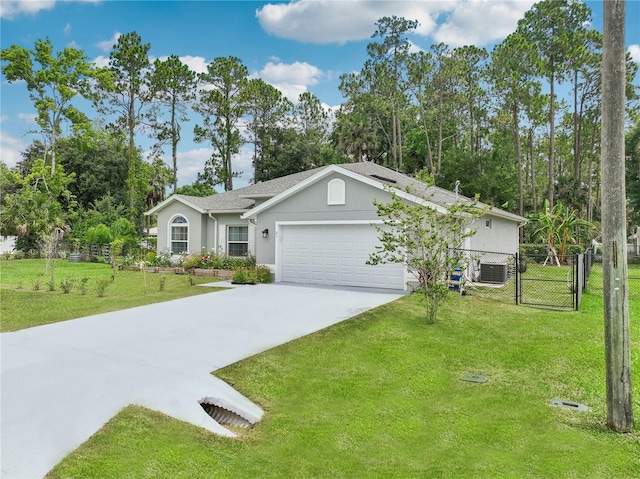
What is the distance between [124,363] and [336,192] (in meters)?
9.57

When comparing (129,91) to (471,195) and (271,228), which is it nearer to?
(271,228)

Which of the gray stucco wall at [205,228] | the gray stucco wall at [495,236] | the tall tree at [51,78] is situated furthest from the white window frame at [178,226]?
the tall tree at [51,78]

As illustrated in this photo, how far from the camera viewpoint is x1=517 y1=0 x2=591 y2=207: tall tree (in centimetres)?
2767

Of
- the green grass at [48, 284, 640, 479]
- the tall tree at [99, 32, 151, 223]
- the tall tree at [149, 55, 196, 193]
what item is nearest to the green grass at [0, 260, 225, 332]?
the green grass at [48, 284, 640, 479]

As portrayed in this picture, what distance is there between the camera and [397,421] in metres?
4.67

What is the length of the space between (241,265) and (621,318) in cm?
1432

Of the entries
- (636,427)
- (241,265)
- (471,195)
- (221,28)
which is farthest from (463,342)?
(471,195)

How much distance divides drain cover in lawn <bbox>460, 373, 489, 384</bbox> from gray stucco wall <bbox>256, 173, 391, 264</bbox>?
7.89 meters

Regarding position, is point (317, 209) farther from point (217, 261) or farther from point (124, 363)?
point (124, 363)

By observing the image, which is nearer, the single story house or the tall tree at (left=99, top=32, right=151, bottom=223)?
the single story house

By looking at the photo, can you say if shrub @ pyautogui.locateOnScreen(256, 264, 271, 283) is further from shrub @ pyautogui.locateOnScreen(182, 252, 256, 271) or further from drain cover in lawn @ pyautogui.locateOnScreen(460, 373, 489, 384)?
drain cover in lawn @ pyautogui.locateOnScreen(460, 373, 489, 384)

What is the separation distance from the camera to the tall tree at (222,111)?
34.8m

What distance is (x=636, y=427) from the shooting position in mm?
4461

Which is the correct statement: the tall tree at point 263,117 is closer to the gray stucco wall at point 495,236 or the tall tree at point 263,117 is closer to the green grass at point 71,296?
the green grass at point 71,296
